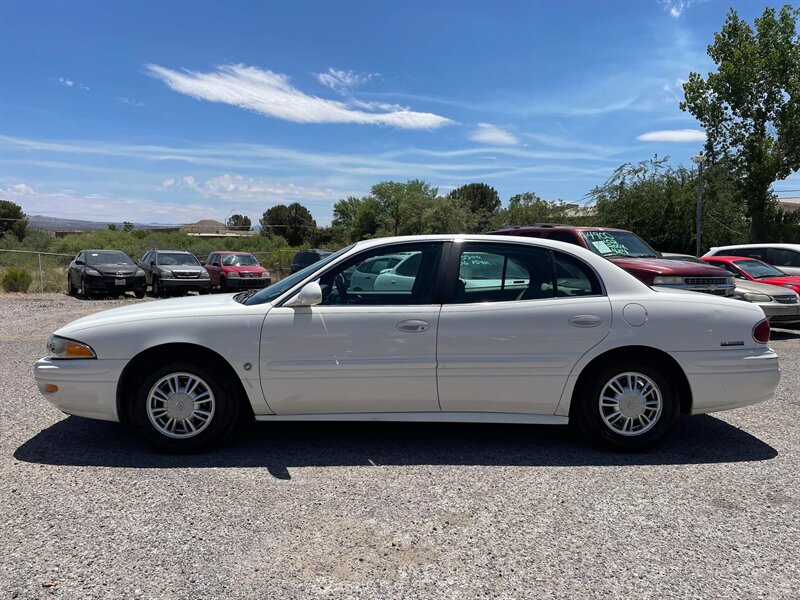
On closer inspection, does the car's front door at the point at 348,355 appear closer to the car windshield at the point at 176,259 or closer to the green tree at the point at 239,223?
the car windshield at the point at 176,259

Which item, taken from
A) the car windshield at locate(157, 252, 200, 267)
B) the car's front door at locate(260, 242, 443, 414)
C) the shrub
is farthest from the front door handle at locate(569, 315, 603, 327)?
the shrub

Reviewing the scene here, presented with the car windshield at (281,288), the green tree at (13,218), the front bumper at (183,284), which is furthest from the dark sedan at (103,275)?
the green tree at (13,218)

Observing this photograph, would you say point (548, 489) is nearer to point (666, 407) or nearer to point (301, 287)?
point (666, 407)

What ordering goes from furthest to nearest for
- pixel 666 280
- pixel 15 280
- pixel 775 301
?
pixel 15 280 < pixel 775 301 < pixel 666 280

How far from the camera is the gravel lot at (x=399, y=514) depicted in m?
2.75

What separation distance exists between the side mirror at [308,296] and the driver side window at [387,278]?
139mm

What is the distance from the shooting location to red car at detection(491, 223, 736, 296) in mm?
8844

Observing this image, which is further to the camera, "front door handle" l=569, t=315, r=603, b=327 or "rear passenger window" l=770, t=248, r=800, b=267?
"rear passenger window" l=770, t=248, r=800, b=267

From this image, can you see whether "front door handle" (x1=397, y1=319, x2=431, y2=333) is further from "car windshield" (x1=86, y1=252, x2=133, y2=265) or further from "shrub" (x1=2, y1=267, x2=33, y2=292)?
"shrub" (x1=2, y1=267, x2=33, y2=292)

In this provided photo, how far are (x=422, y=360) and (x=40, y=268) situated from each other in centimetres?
1904

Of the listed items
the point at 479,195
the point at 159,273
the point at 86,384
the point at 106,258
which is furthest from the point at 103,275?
the point at 479,195

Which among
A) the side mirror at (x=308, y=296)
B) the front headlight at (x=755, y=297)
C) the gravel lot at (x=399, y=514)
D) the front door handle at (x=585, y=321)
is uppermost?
the side mirror at (x=308, y=296)

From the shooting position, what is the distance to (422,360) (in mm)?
4227

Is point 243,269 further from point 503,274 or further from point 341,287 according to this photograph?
point 503,274
